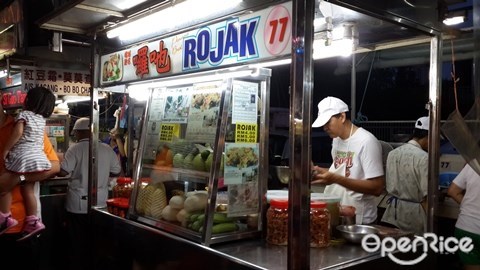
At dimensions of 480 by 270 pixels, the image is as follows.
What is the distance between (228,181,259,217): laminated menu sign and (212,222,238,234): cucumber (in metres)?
0.08

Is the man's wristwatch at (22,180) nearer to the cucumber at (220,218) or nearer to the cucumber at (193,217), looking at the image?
the cucumber at (193,217)

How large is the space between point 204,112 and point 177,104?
428 millimetres

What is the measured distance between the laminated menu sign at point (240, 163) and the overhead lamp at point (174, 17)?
1005 millimetres

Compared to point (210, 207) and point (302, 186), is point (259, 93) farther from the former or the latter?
point (302, 186)

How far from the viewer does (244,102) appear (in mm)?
3023

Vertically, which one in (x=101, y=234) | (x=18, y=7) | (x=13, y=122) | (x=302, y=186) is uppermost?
(x=18, y=7)

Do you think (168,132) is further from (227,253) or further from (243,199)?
(227,253)

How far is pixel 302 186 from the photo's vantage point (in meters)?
2.15

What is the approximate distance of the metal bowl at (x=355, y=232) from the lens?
2.79 m

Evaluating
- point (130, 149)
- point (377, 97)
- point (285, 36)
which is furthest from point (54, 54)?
point (377, 97)

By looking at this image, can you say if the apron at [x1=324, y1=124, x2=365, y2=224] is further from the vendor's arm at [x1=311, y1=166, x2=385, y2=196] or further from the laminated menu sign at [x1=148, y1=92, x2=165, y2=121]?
the laminated menu sign at [x1=148, y1=92, x2=165, y2=121]

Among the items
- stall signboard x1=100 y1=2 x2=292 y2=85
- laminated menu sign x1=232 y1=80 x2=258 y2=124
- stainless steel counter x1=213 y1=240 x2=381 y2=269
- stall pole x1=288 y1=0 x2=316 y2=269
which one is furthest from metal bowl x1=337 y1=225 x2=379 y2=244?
stall signboard x1=100 y1=2 x2=292 y2=85

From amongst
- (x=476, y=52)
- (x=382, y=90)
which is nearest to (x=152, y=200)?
(x=476, y=52)

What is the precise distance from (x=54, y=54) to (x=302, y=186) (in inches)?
253
